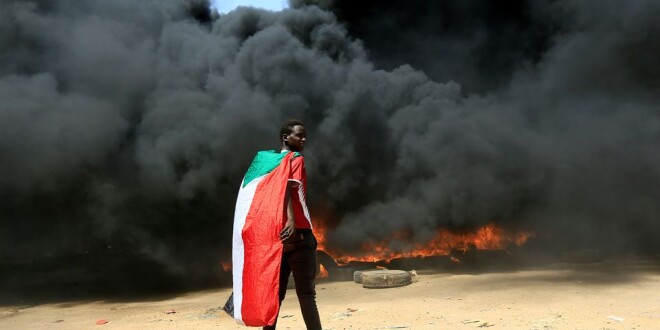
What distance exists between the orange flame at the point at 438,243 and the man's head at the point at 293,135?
298 inches

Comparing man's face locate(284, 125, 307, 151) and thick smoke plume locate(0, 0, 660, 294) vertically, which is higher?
thick smoke plume locate(0, 0, 660, 294)

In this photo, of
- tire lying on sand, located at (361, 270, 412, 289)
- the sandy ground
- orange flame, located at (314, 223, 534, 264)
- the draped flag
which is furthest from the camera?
orange flame, located at (314, 223, 534, 264)

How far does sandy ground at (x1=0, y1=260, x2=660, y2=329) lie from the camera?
433 centimetres

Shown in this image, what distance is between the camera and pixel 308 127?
12312 mm

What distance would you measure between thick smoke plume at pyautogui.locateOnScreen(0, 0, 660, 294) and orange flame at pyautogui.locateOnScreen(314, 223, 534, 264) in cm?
25

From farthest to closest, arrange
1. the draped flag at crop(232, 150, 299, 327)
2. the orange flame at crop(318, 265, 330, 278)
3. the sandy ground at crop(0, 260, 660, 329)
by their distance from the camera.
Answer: the orange flame at crop(318, 265, 330, 278) → the sandy ground at crop(0, 260, 660, 329) → the draped flag at crop(232, 150, 299, 327)

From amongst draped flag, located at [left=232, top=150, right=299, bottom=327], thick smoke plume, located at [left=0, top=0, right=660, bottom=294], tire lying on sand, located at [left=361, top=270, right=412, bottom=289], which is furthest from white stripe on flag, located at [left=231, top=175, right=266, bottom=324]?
thick smoke plume, located at [left=0, top=0, right=660, bottom=294]

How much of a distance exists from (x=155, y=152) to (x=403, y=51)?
8.64 m

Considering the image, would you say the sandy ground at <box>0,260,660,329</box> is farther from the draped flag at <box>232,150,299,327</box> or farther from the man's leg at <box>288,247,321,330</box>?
the draped flag at <box>232,150,299,327</box>

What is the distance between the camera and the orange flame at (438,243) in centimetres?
1051

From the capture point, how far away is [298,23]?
1388 cm

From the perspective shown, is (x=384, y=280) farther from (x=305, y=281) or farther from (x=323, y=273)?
(x=305, y=281)

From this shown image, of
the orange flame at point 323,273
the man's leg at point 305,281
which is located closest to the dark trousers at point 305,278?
the man's leg at point 305,281

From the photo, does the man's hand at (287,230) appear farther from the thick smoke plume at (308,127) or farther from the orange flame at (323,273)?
the thick smoke plume at (308,127)
